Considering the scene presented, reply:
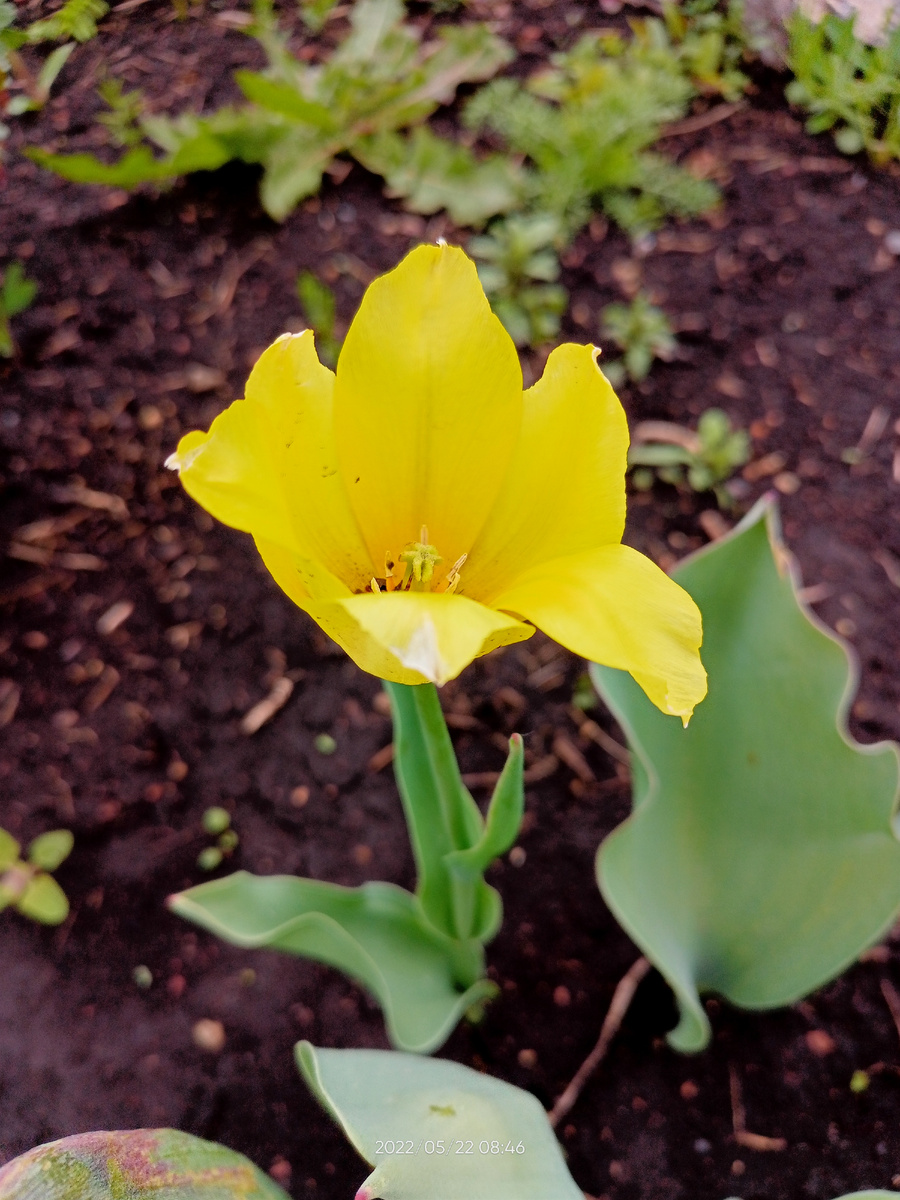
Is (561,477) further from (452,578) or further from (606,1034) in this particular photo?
(606,1034)

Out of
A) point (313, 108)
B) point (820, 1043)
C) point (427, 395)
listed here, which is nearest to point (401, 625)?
point (427, 395)

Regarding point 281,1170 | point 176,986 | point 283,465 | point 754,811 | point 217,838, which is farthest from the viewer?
point 217,838

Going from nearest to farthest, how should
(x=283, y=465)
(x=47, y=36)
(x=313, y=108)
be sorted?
(x=283, y=465) < (x=47, y=36) < (x=313, y=108)

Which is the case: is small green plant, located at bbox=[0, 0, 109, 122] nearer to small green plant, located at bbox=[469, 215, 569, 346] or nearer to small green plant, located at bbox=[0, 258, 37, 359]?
small green plant, located at bbox=[0, 258, 37, 359]

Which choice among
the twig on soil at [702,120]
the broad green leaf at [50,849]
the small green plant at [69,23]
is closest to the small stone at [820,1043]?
the broad green leaf at [50,849]

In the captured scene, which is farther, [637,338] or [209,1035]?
[637,338]

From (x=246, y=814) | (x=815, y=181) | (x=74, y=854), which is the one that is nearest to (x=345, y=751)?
(x=246, y=814)
